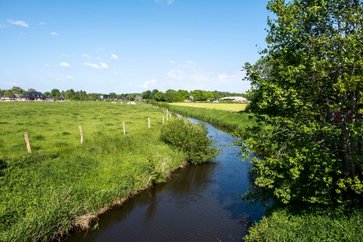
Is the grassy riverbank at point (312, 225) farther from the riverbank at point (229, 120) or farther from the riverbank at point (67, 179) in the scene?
the riverbank at point (229, 120)

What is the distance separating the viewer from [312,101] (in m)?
12.1

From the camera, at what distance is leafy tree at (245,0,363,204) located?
11.1m

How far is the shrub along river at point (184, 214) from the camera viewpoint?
1484 cm

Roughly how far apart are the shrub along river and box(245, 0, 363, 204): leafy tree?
9.87ft

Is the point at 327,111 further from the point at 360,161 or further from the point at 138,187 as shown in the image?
the point at 138,187

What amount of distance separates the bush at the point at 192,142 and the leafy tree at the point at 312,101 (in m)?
14.4

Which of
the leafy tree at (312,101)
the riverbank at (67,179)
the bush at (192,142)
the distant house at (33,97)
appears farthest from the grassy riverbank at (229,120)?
the distant house at (33,97)

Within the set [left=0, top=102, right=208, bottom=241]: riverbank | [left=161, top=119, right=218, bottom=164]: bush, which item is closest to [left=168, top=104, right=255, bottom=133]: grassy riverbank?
[left=161, top=119, right=218, bottom=164]: bush

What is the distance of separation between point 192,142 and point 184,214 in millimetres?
10465

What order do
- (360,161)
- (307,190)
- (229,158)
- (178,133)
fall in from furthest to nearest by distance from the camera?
1. (229,158)
2. (178,133)
3. (307,190)
4. (360,161)

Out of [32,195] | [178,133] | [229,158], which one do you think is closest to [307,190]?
[32,195]

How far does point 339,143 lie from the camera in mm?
12547

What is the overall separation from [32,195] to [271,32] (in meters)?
13.9

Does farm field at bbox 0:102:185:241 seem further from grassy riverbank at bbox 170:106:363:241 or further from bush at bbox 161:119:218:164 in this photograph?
grassy riverbank at bbox 170:106:363:241
